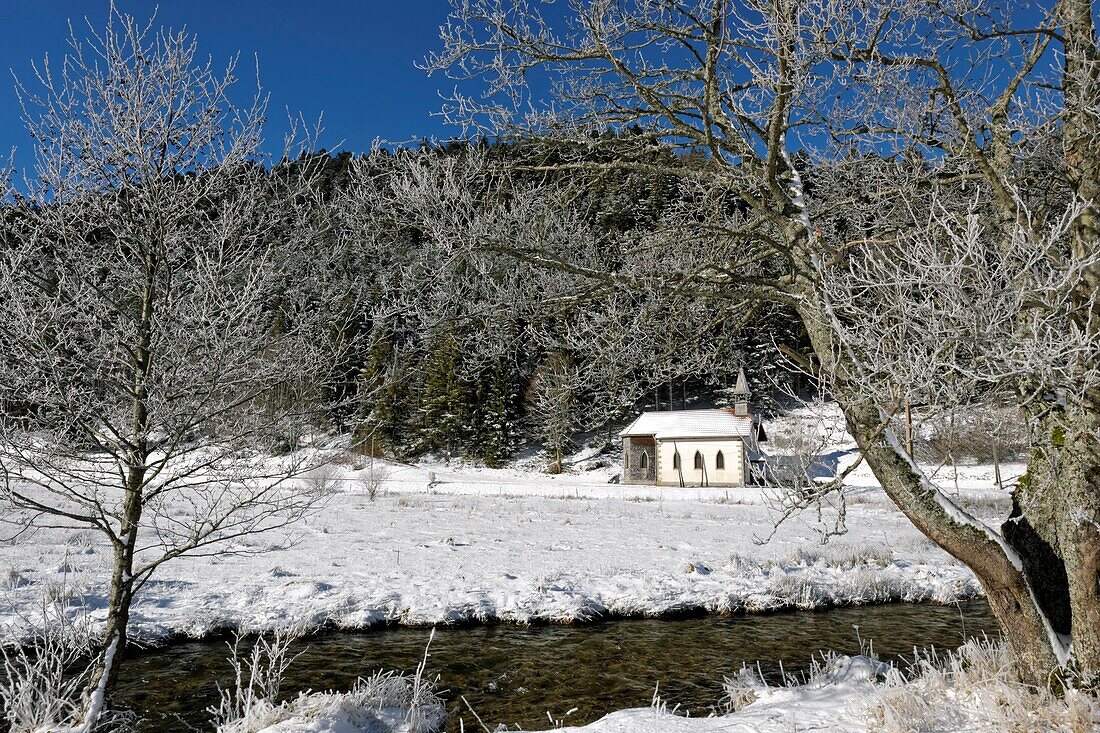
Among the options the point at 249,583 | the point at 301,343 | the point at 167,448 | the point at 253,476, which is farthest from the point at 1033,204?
the point at 249,583

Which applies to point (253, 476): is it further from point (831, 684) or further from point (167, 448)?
point (831, 684)

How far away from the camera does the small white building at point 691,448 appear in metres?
36.0

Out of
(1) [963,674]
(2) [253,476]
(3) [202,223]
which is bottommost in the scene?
(1) [963,674]

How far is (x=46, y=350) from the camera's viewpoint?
155 inches

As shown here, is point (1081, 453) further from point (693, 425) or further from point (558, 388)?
point (693, 425)

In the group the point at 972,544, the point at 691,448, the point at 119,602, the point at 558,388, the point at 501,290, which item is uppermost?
the point at 501,290

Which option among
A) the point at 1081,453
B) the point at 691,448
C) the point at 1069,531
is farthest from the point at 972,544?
the point at 691,448

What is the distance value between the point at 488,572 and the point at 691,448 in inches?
Answer: 1040

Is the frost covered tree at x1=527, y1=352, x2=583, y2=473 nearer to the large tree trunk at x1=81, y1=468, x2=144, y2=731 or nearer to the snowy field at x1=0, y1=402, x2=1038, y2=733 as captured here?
the snowy field at x1=0, y1=402, x2=1038, y2=733

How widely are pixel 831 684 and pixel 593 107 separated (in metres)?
4.81

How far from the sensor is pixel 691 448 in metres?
36.9

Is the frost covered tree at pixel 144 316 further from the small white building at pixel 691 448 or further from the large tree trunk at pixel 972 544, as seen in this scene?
the small white building at pixel 691 448

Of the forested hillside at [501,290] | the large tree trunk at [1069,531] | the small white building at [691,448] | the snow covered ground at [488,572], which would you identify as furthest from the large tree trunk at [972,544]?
the small white building at [691,448]

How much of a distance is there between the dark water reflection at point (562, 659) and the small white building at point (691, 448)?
24940 mm
